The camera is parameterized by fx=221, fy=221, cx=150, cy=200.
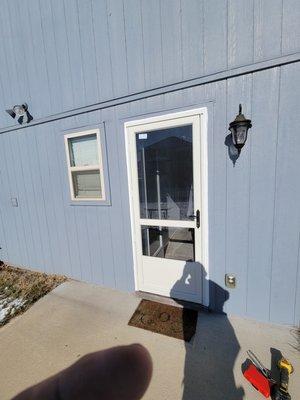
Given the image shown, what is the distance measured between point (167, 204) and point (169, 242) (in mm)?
457

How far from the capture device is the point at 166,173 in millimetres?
2465

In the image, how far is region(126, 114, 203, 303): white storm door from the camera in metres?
2.32

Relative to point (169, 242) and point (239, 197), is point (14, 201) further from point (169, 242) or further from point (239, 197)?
point (239, 197)

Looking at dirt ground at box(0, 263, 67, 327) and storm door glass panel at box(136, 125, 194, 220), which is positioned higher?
storm door glass panel at box(136, 125, 194, 220)

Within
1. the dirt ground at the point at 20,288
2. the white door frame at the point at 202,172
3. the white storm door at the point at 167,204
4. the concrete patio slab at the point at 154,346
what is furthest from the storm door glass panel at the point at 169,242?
the dirt ground at the point at 20,288

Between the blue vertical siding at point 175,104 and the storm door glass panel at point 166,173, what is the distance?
0.22 meters

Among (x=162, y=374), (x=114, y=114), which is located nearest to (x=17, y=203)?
(x=114, y=114)

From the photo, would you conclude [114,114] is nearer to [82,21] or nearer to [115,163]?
[115,163]

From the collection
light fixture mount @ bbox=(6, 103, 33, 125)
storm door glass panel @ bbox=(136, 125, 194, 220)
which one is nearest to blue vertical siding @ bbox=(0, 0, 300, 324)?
light fixture mount @ bbox=(6, 103, 33, 125)

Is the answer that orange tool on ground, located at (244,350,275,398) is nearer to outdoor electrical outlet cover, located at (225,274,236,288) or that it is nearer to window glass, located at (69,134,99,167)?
outdoor electrical outlet cover, located at (225,274,236,288)

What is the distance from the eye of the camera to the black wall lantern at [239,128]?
1871 mm

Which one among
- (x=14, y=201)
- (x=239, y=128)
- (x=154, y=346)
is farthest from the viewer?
(x=14, y=201)

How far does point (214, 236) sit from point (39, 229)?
109 inches

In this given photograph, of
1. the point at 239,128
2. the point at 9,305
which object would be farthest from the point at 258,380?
the point at 9,305
